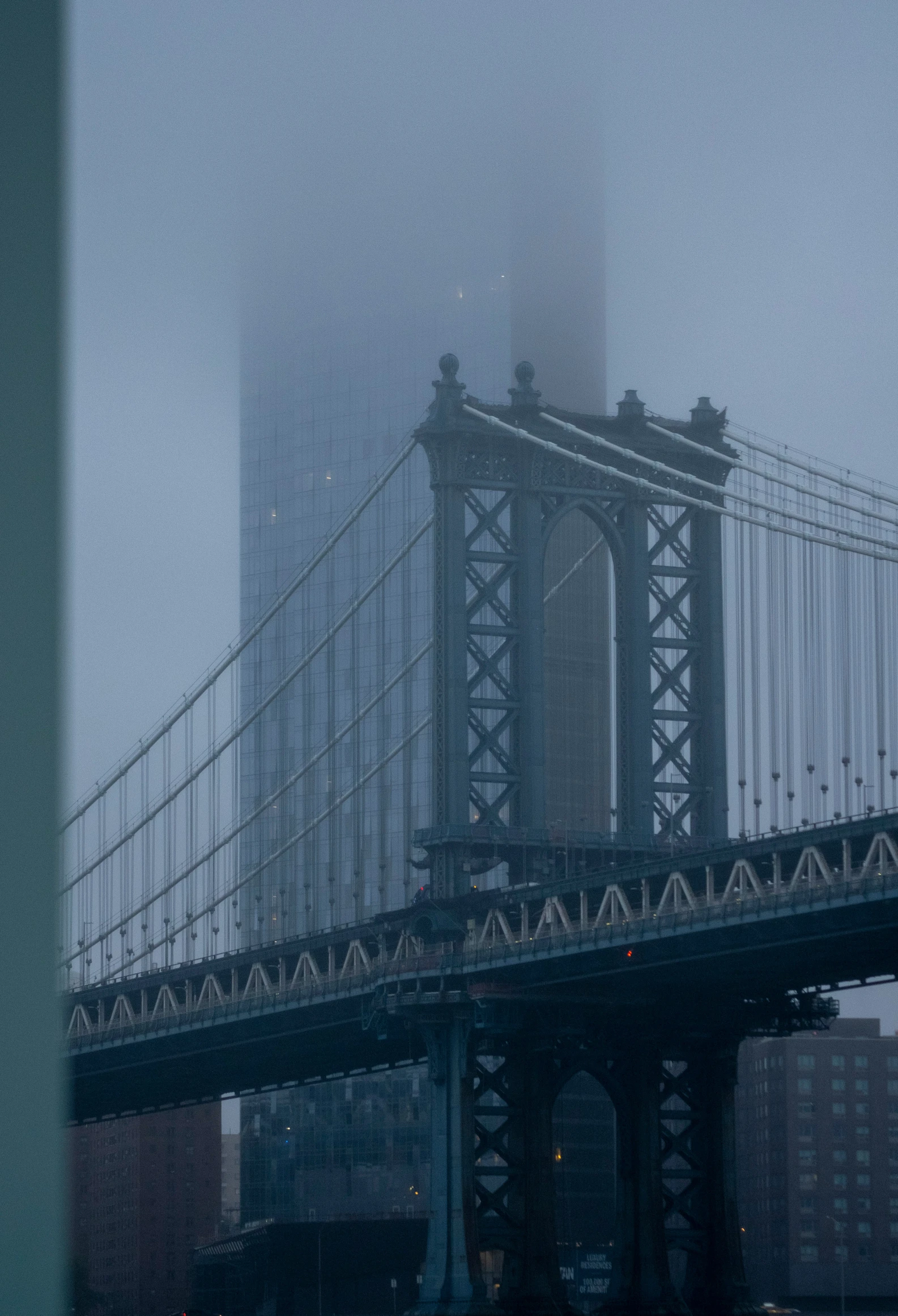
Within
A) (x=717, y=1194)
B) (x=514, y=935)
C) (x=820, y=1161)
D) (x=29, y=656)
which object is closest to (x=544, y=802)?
(x=514, y=935)

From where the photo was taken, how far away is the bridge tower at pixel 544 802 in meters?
79.4

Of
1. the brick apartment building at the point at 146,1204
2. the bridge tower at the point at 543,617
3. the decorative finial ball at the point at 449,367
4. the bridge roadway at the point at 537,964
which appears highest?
the decorative finial ball at the point at 449,367

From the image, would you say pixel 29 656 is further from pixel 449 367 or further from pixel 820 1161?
pixel 820 1161

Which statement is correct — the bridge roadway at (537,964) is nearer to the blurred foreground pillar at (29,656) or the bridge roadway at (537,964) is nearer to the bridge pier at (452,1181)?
the bridge pier at (452,1181)

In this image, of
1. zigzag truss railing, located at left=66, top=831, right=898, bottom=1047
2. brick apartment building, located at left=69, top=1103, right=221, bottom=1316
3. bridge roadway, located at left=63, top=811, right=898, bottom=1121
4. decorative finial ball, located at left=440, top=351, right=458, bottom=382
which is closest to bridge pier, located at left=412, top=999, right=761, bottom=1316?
bridge roadway, located at left=63, top=811, right=898, bottom=1121

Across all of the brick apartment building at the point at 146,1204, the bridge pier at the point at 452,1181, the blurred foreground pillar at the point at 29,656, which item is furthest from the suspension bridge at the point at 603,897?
the brick apartment building at the point at 146,1204

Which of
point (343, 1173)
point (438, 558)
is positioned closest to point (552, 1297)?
point (438, 558)

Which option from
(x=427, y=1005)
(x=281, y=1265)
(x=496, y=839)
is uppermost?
(x=496, y=839)

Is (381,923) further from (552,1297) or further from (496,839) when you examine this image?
(552,1297)

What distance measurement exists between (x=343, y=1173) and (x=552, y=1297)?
239 ft

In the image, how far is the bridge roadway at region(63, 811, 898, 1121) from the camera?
214ft

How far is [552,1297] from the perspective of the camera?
260 feet

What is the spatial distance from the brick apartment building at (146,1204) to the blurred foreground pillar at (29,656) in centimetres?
18353

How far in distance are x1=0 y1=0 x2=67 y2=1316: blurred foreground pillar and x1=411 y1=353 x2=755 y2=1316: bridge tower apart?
7211 cm
